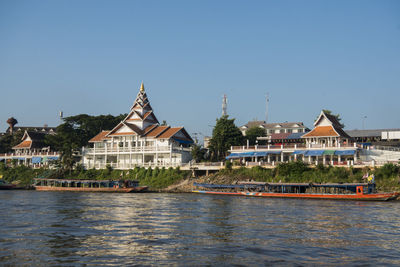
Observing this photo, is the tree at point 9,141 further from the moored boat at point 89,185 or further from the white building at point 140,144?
the moored boat at point 89,185

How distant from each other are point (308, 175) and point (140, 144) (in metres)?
31.2

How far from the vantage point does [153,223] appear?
2677 cm

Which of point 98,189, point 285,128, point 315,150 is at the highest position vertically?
point 285,128

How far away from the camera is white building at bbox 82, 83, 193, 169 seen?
68.2 m

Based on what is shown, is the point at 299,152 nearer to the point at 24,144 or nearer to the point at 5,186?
the point at 5,186

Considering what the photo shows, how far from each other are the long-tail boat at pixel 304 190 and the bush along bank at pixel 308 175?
6.54 feet

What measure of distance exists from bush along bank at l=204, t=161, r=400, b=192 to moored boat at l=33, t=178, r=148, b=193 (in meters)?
10.4

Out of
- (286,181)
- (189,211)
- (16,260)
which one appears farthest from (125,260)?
(286,181)

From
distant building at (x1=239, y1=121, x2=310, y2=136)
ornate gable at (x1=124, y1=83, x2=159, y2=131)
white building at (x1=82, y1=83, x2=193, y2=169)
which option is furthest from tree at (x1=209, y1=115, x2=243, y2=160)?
distant building at (x1=239, y1=121, x2=310, y2=136)

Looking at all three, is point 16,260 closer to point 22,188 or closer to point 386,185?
point 386,185

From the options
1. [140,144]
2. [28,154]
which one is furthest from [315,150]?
[28,154]

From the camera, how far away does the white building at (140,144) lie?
224 feet

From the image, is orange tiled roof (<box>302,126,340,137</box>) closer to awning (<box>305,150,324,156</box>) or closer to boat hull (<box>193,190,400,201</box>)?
awning (<box>305,150,324,156</box>)

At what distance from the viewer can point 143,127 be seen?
7531 centimetres
